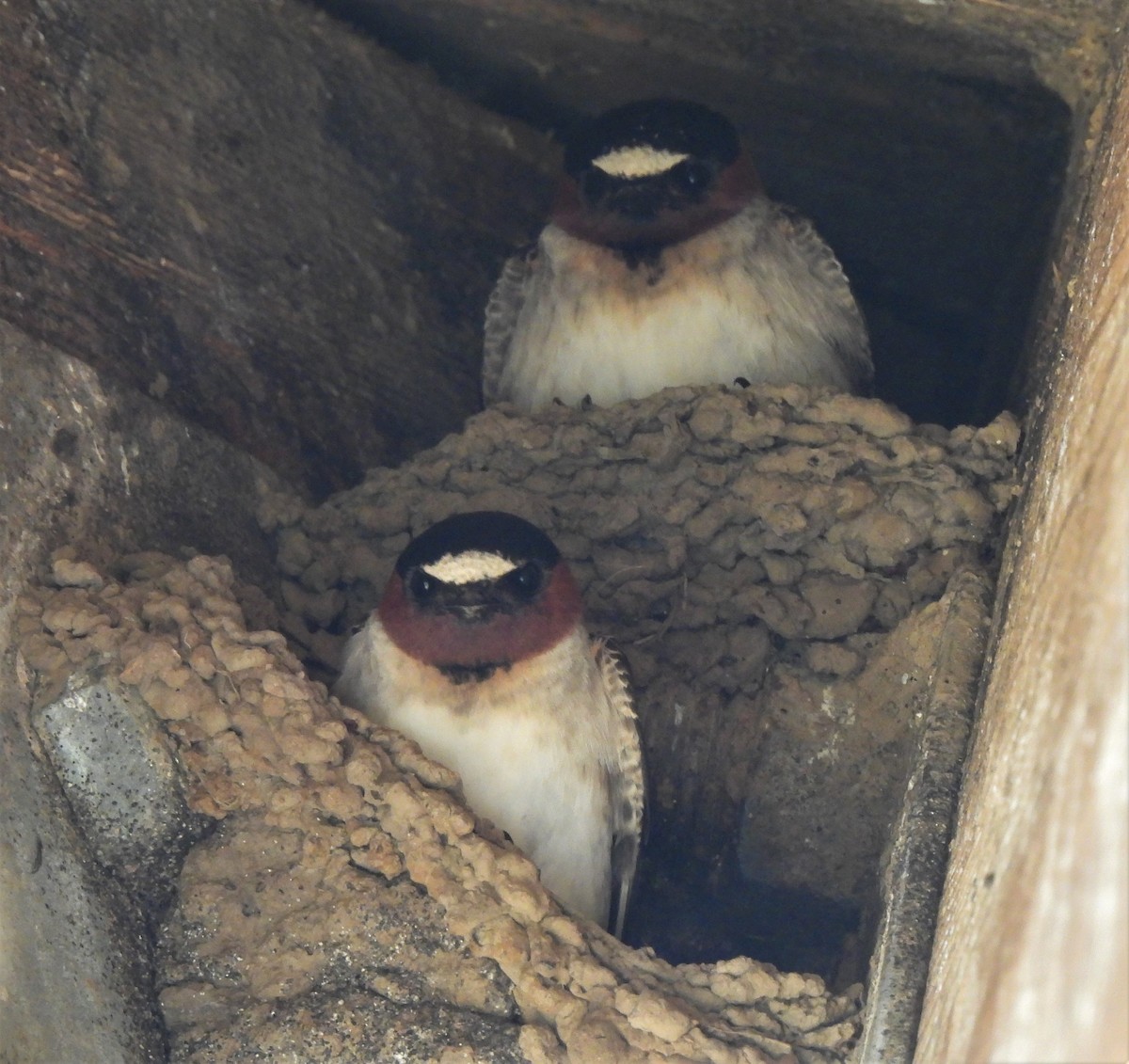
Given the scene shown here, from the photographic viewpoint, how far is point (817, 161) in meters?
4.89

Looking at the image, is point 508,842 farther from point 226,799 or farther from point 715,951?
point 715,951

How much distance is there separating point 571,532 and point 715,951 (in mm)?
1028

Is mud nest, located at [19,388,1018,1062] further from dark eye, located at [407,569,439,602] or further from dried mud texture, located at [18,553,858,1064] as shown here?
dark eye, located at [407,569,439,602]

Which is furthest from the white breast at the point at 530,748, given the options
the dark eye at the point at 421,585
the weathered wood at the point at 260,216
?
the weathered wood at the point at 260,216

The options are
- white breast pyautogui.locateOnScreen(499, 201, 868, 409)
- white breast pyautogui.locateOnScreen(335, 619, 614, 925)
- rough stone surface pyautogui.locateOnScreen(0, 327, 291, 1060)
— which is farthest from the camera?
white breast pyautogui.locateOnScreen(499, 201, 868, 409)

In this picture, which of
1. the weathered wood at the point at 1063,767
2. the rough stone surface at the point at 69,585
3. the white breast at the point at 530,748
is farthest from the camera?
the white breast at the point at 530,748

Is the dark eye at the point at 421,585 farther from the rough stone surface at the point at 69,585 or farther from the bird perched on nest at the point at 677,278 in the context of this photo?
the bird perched on nest at the point at 677,278

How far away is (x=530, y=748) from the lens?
137 inches

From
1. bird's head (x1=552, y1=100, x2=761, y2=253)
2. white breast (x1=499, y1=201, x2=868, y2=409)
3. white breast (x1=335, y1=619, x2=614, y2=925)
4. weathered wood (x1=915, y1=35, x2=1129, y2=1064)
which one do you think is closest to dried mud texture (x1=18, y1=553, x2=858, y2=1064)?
white breast (x1=335, y1=619, x2=614, y2=925)

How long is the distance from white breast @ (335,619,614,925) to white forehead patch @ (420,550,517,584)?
0.19 m

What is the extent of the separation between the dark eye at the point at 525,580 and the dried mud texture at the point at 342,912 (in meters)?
0.46

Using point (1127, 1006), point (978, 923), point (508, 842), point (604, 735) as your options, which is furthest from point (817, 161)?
point (1127, 1006)

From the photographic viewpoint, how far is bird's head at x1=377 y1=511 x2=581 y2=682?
353 centimetres

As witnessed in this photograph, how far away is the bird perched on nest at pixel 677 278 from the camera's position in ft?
13.9
